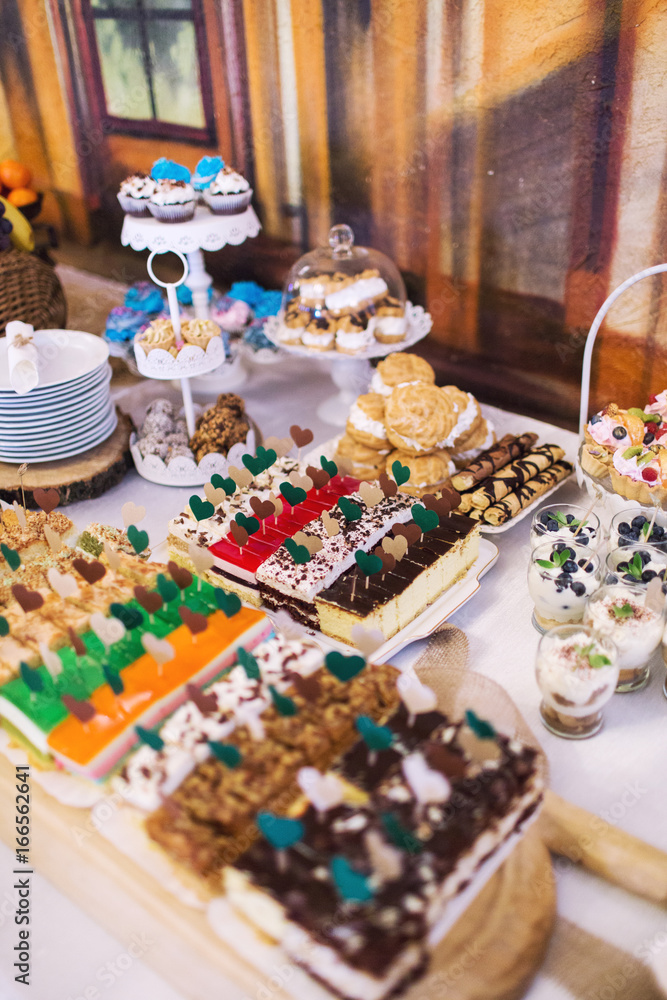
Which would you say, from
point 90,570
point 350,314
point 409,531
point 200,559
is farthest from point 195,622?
point 350,314

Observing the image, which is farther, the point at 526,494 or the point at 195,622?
the point at 526,494

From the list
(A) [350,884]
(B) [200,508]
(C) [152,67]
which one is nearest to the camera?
(A) [350,884]

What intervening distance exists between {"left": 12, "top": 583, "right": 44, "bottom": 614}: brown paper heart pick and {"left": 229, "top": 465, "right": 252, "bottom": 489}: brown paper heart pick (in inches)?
24.4

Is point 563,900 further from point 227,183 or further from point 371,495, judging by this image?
point 227,183

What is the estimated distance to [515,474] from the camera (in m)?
2.31

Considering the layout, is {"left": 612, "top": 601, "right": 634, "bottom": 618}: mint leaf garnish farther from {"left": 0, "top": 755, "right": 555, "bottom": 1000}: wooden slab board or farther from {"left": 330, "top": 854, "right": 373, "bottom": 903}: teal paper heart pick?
{"left": 330, "top": 854, "right": 373, "bottom": 903}: teal paper heart pick

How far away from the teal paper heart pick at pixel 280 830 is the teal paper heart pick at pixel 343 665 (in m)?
0.30

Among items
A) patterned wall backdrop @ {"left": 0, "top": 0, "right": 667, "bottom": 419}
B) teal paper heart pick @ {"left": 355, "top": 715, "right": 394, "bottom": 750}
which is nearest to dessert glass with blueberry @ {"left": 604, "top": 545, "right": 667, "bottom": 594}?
teal paper heart pick @ {"left": 355, "top": 715, "right": 394, "bottom": 750}

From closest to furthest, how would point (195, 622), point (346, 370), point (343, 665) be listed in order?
point (343, 665) → point (195, 622) → point (346, 370)

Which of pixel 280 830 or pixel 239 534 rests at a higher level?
pixel 280 830

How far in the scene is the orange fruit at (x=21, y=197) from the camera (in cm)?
376

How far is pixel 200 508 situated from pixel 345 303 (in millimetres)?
987

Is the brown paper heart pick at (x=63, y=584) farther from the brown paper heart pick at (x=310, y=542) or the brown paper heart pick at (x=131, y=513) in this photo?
the brown paper heart pick at (x=310, y=542)

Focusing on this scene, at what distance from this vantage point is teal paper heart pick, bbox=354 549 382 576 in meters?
1.83
